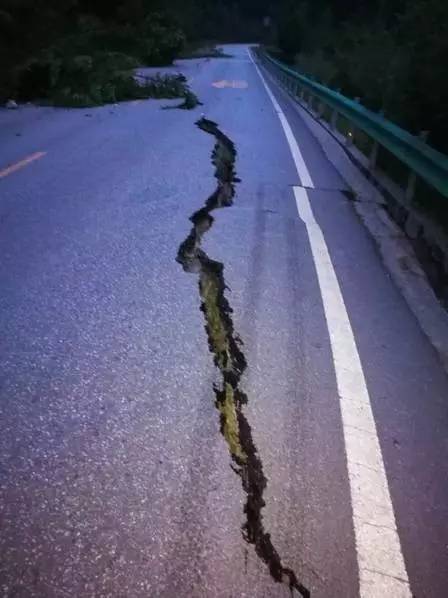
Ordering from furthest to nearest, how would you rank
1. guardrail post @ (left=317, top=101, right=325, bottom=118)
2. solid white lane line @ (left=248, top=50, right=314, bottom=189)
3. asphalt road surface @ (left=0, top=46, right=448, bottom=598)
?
guardrail post @ (left=317, top=101, right=325, bottom=118), solid white lane line @ (left=248, top=50, right=314, bottom=189), asphalt road surface @ (left=0, top=46, right=448, bottom=598)

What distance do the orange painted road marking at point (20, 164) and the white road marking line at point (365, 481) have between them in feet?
13.5

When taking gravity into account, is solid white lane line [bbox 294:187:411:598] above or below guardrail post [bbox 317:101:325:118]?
above

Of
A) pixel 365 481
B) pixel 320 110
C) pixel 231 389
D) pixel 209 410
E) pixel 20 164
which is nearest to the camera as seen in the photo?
pixel 365 481

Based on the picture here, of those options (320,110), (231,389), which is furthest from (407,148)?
(320,110)

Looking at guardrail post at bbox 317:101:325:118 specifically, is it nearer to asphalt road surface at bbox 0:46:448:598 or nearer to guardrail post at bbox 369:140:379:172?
guardrail post at bbox 369:140:379:172

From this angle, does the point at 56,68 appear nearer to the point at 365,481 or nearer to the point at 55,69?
the point at 55,69

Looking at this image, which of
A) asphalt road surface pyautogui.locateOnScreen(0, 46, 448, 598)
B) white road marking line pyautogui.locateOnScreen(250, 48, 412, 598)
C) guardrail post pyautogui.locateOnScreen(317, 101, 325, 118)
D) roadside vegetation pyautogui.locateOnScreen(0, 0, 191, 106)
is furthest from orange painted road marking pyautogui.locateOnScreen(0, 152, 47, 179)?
guardrail post pyautogui.locateOnScreen(317, 101, 325, 118)

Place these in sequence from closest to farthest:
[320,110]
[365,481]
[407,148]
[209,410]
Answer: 1. [365,481]
2. [209,410]
3. [407,148]
4. [320,110]

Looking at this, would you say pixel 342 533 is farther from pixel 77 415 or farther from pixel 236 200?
pixel 236 200

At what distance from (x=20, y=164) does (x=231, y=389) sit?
4.86 metres

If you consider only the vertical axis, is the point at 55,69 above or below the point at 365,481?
above

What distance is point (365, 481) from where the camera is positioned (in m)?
2.20

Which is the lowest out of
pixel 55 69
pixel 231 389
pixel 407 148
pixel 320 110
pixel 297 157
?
pixel 320 110

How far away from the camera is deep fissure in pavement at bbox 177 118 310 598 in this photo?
1874 millimetres
